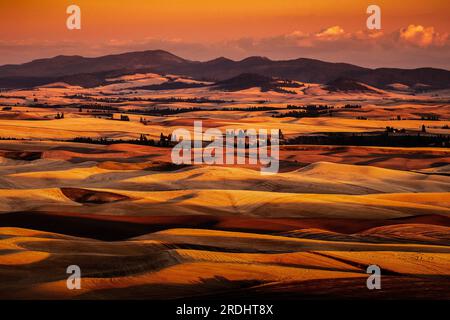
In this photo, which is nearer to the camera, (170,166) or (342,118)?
(170,166)

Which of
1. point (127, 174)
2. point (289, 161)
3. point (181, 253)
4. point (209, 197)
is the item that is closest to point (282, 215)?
point (209, 197)

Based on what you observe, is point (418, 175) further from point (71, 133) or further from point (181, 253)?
point (71, 133)

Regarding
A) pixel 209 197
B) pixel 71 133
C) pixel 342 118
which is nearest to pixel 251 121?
pixel 342 118

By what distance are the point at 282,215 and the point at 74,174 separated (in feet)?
89.3

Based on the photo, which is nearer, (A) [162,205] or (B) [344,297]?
(B) [344,297]

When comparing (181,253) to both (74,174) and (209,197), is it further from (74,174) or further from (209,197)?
(74,174)

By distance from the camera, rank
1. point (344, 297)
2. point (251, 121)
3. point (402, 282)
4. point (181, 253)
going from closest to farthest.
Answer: point (344, 297) < point (402, 282) < point (181, 253) < point (251, 121)

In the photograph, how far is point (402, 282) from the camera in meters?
27.8

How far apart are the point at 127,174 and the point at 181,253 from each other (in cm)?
3813

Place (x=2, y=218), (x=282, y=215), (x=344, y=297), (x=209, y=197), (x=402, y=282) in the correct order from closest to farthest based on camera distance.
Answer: (x=344, y=297), (x=402, y=282), (x=2, y=218), (x=282, y=215), (x=209, y=197)

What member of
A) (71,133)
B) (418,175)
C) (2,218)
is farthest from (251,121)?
(2,218)

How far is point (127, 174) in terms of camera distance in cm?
7012

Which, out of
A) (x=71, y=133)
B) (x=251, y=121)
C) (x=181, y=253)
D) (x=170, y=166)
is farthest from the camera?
(x=251, y=121)

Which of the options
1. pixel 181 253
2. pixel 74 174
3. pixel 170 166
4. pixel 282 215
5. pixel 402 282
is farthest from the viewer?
pixel 170 166
